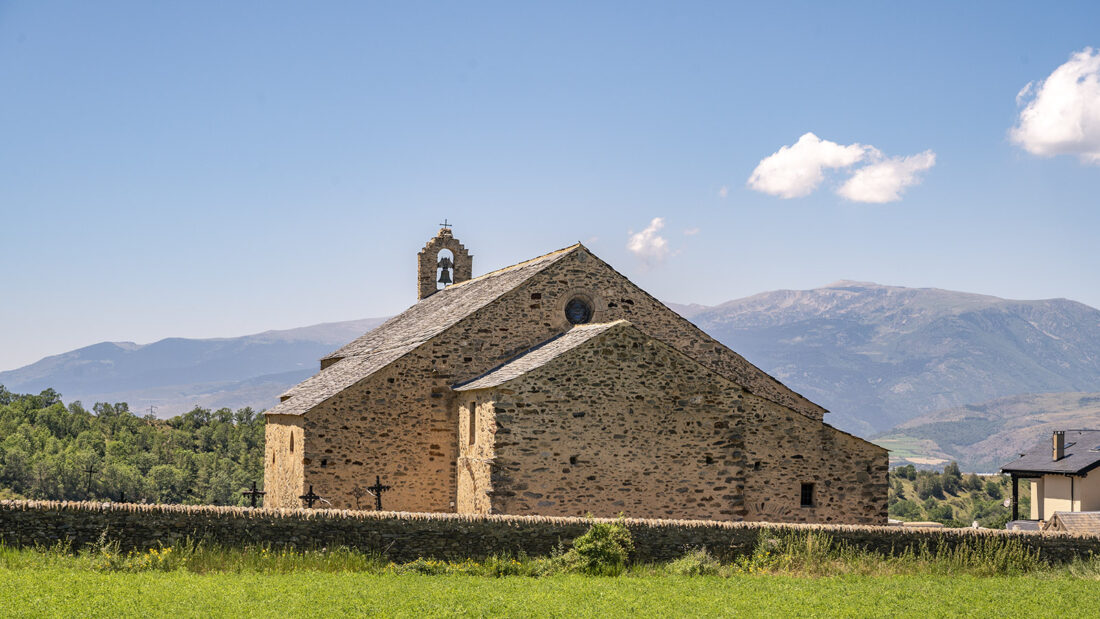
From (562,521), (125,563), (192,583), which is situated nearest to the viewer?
(192,583)

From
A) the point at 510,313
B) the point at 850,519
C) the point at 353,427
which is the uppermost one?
the point at 510,313

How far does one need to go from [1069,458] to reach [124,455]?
4884 centimetres

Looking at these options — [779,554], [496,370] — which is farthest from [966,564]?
[496,370]

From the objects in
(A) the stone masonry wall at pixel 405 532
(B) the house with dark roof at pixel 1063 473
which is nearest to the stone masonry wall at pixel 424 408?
(A) the stone masonry wall at pixel 405 532

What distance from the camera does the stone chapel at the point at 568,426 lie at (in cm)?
2547

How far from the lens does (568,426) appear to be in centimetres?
2550

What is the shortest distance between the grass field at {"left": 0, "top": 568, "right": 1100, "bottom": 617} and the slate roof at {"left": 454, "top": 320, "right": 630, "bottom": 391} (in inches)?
346

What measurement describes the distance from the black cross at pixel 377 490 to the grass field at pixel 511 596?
10.7 m

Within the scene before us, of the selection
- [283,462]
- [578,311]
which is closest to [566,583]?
[578,311]

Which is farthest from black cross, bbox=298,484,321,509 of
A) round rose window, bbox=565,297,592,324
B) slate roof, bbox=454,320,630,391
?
round rose window, bbox=565,297,592,324

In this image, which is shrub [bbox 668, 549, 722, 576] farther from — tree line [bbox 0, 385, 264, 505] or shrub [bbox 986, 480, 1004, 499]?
shrub [bbox 986, 480, 1004, 499]

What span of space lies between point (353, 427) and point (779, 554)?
42.1 ft

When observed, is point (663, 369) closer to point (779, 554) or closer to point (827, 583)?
point (779, 554)

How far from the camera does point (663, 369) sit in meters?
26.2
